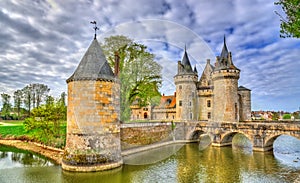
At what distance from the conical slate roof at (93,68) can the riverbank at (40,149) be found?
635 cm

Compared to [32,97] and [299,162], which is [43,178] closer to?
[299,162]

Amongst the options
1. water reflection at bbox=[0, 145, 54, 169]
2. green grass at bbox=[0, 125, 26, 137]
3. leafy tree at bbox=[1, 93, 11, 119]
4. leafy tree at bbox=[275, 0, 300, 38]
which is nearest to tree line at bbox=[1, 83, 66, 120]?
leafy tree at bbox=[1, 93, 11, 119]

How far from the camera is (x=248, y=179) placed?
11.6 m

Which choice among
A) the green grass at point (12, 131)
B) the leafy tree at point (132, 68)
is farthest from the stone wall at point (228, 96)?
the green grass at point (12, 131)

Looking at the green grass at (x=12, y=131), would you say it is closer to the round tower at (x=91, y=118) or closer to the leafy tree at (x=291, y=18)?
the round tower at (x=91, y=118)

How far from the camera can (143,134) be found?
2073cm

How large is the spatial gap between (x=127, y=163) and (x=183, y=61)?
62.9 ft

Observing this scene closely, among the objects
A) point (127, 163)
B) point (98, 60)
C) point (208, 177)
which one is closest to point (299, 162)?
point (208, 177)

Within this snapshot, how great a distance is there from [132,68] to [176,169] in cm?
953

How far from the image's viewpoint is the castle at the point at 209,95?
25125 mm

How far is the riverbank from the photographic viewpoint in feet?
54.0

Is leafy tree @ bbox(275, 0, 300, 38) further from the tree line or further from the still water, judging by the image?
the tree line

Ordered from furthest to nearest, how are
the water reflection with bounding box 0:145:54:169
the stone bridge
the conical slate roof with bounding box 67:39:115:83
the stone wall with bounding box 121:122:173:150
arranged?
the stone wall with bounding box 121:122:173:150 → the stone bridge → the water reflection with bounding box 0:145:54:169 → the conical slate roof with bounding box 67:39:115:83

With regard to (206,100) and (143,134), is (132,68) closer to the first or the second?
(143,134)
